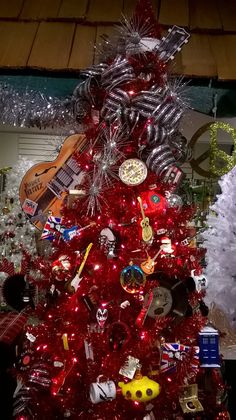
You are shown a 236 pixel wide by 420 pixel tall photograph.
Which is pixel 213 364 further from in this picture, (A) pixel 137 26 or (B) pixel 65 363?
(A) pixel 137 26

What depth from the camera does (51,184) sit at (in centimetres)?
262

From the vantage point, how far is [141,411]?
2.27m

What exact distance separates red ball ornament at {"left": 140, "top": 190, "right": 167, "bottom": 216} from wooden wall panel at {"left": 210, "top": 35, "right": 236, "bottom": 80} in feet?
3.10

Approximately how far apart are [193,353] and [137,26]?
178cm

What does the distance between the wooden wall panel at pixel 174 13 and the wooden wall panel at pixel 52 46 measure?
605 millimetres

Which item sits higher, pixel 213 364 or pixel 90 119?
pixel 90 119

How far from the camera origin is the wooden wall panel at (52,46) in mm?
2793

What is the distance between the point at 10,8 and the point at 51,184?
51.3 inches

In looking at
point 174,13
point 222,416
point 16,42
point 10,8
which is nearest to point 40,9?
point 10,8

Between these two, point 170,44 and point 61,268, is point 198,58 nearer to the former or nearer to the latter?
point 170,44

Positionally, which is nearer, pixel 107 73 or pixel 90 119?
pixel 107 73

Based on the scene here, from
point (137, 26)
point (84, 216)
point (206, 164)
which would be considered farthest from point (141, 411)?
point (206, 164)

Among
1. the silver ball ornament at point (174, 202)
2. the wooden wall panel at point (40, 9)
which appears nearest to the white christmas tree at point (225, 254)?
the silver ball ornament at point (174, 202)

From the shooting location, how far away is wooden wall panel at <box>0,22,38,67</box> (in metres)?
2.79
